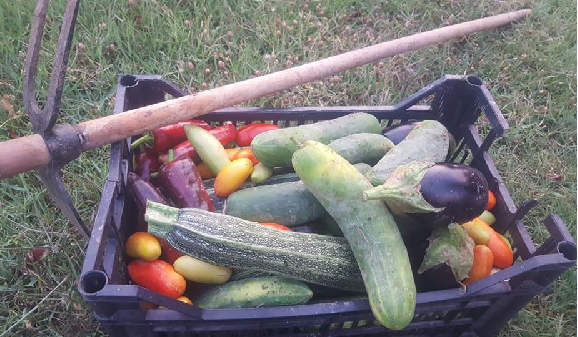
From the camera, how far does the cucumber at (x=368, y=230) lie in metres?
1.56

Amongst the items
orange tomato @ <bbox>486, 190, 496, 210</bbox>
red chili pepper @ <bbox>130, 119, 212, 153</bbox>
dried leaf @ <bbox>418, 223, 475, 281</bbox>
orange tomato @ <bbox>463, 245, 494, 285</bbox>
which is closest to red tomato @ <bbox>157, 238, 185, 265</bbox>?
Result: red chili pepper @ <bbox>130, 119, 212, 153</bbox>

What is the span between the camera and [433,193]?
1.63m

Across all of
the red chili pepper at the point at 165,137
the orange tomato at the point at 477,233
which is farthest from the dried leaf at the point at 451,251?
the red chili pepper at the point at 165,137

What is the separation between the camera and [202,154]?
6.91 ft

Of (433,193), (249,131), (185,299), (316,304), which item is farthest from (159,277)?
(433,193)

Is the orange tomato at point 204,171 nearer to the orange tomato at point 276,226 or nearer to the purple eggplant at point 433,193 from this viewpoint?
the orange tomato at point 276,226

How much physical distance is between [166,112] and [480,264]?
1.23 metres

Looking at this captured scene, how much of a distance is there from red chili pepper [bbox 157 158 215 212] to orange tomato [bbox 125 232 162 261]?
0.19 metres

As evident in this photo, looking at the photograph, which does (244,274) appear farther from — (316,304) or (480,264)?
(480,264)

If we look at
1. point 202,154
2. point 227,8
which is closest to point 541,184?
point 202,154

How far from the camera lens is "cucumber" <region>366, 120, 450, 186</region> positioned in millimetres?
1791

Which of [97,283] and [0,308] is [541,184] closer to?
[97,283]

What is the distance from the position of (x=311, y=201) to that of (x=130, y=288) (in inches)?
27.5

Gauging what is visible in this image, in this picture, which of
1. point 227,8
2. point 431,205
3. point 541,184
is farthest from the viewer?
point 227,8
